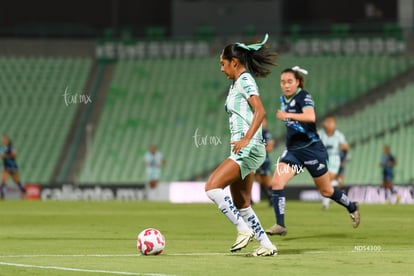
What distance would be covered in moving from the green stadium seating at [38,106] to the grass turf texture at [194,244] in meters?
15.4

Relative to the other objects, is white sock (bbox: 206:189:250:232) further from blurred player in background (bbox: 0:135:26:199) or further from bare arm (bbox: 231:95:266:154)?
blurred player in background (bbox: 0:135:26:199)

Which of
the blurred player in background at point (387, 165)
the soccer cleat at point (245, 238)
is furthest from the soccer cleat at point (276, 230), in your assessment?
the blurred player in background at point (387, 165)

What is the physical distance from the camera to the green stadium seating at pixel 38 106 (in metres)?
42.7

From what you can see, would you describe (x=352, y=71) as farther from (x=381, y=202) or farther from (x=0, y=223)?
(x=0, y=223)

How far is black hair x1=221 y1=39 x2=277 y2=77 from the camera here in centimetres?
1306

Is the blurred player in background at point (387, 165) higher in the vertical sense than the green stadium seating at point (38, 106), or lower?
lower

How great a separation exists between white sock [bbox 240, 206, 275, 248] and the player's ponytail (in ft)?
5.50

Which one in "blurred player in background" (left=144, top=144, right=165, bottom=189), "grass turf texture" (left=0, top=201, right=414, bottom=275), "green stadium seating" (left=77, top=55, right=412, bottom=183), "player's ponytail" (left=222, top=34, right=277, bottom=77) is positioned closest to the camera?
"grass turf texture" (left=0, top=201, right=414, bottom=275)

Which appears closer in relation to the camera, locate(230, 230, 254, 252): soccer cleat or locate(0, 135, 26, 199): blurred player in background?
locate(230, 230, 254, 252): soccer cleat

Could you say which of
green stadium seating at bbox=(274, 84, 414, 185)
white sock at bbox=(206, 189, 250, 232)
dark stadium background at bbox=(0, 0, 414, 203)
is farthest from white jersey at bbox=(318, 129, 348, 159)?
white sock at bbox=(206, 189, 250, 232)

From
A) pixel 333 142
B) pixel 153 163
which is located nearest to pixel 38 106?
pixel 153 163

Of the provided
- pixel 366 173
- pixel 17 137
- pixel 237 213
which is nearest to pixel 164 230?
pixel 237 213

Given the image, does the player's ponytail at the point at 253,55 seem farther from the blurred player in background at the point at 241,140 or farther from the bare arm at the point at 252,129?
the bare arm at the point at 252,129

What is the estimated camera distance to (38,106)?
1768 inches
